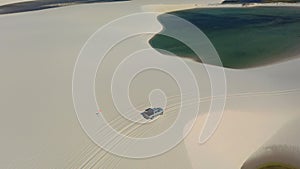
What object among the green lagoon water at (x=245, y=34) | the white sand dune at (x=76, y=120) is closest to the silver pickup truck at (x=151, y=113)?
the white sand dune at (x=76, y=120)

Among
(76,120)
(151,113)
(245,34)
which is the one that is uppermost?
(245,34)

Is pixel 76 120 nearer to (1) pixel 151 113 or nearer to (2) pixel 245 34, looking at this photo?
(1) pixel 151 113

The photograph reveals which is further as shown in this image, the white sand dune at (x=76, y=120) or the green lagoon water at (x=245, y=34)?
the green lagoon water at (x=245, y=34)

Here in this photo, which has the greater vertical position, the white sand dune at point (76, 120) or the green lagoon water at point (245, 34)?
the green lagoon water at point (245, 34)

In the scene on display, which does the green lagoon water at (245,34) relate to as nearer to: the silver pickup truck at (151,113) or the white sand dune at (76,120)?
the white sand dune at (76,120)

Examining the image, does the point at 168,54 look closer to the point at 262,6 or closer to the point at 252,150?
the point at 252,150

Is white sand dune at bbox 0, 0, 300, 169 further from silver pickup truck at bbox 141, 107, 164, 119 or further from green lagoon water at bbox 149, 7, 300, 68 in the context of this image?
green lagoon water at bbox 149, 7, 300, 68

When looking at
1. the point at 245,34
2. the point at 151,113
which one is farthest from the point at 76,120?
the point at 245,34
